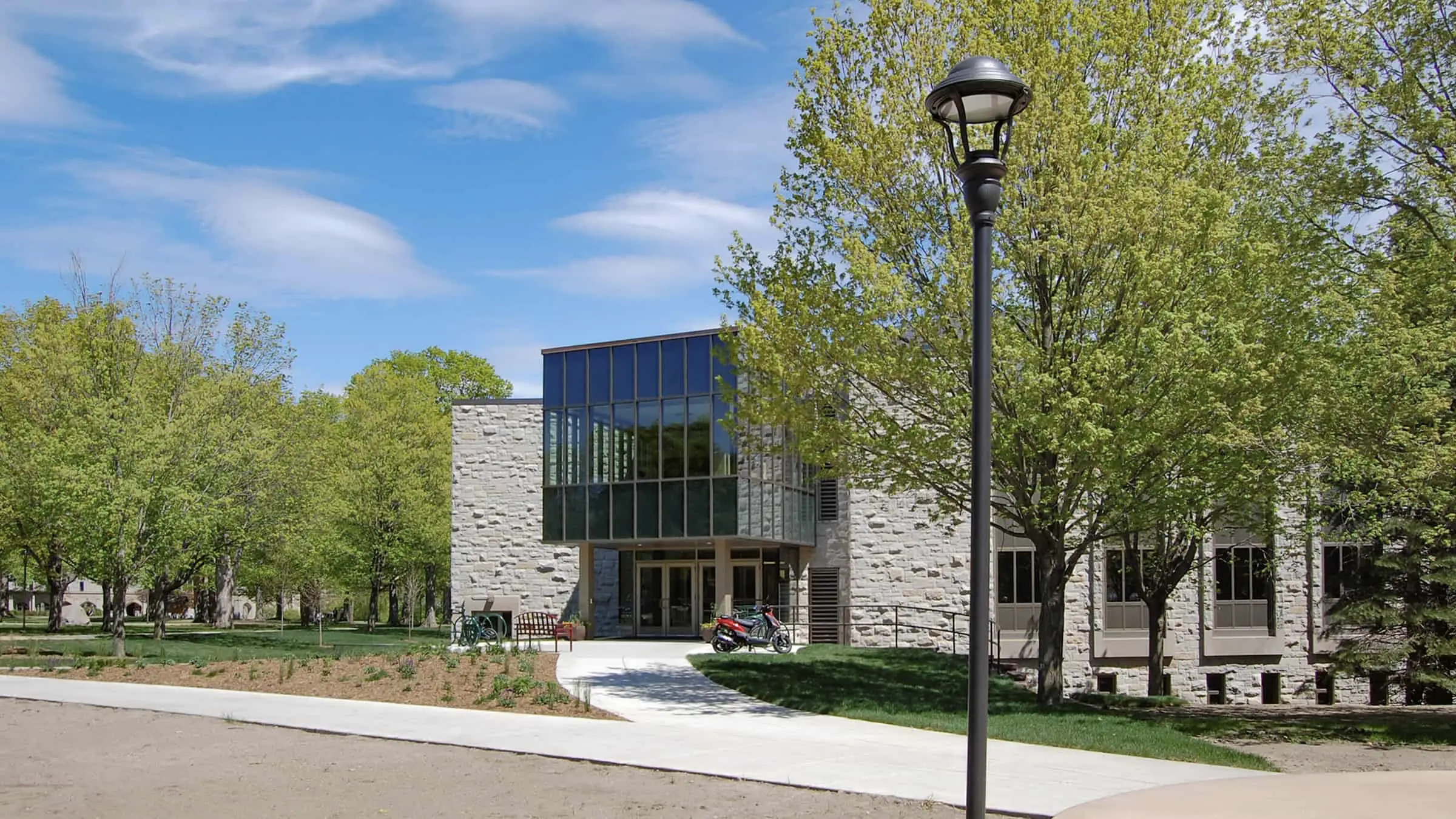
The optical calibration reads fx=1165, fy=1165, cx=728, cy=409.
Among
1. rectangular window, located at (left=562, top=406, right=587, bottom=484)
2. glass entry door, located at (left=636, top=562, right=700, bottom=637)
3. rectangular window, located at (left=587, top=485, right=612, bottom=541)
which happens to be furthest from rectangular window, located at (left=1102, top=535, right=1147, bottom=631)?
rectangular window, located at (left=562, top=406, right=587, bottom=484)

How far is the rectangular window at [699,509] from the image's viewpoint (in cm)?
2938

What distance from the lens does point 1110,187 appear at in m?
15.2

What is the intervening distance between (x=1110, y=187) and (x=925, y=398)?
3709 mm

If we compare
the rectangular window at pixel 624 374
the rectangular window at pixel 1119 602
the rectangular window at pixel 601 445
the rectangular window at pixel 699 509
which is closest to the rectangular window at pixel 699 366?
the rectangular window at pixel 624 374

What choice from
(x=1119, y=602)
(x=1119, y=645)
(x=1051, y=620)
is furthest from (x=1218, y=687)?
(x=1051, y=620)

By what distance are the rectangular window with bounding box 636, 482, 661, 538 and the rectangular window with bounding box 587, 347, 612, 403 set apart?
A: 109 inches

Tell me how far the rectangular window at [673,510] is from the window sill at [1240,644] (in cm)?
1411

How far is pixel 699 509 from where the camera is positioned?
96.9ft

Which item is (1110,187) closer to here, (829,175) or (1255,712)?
(829,175)

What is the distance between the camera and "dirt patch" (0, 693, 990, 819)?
8727 mm

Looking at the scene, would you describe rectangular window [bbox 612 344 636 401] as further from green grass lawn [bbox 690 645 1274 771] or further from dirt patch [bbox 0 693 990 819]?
dirt patch [bbox 0 693 990 819]

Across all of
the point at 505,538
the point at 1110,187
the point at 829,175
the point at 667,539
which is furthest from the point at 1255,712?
the point at 505,538

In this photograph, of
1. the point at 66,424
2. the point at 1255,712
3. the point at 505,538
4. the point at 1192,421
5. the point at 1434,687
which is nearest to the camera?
the point at 1192,421

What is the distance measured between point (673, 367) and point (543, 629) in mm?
7636
